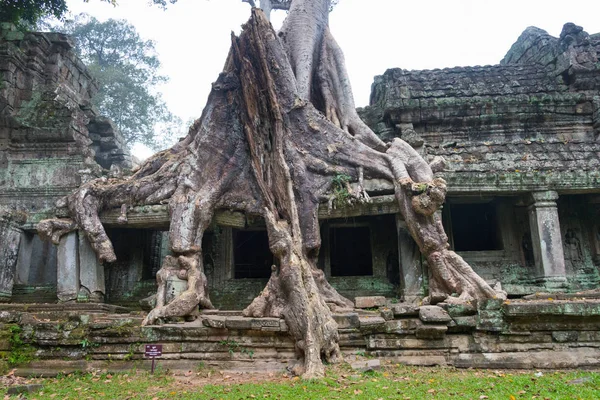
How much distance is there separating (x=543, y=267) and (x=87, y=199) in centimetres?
783

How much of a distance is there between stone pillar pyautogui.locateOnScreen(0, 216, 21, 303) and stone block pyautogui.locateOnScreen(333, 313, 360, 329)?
634 centimetres

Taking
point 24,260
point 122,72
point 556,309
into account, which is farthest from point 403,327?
point 122,72

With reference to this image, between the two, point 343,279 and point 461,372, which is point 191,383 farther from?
point 343,279

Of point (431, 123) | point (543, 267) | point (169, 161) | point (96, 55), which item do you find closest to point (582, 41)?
point (431, 123)

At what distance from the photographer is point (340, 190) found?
26.2ft

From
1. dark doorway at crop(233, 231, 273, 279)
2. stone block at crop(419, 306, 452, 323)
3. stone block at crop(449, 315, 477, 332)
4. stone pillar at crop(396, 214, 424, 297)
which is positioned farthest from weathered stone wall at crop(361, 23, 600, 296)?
dark doorway at crop(233, 231, 273, 279)

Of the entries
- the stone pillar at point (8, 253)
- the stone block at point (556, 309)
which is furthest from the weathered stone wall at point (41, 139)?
the stone block at point (556, 309)

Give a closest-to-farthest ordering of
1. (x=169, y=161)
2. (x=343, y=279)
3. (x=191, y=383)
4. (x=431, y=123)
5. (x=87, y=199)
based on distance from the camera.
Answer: (x=191, y=383) → (x=87, y=199) → (x=169, y=161) → (x=343, y=279) → (x=431, y=123)

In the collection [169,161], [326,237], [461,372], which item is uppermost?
[169,161]

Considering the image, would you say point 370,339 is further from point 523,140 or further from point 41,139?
point 41,139

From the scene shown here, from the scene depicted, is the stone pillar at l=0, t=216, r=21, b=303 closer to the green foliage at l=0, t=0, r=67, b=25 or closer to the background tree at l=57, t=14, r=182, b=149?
the green foliage at l=0, t=0, r=67, b=25

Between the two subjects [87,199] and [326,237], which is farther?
[326,237]

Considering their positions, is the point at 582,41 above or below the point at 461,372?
above

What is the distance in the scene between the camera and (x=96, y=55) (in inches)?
1073
